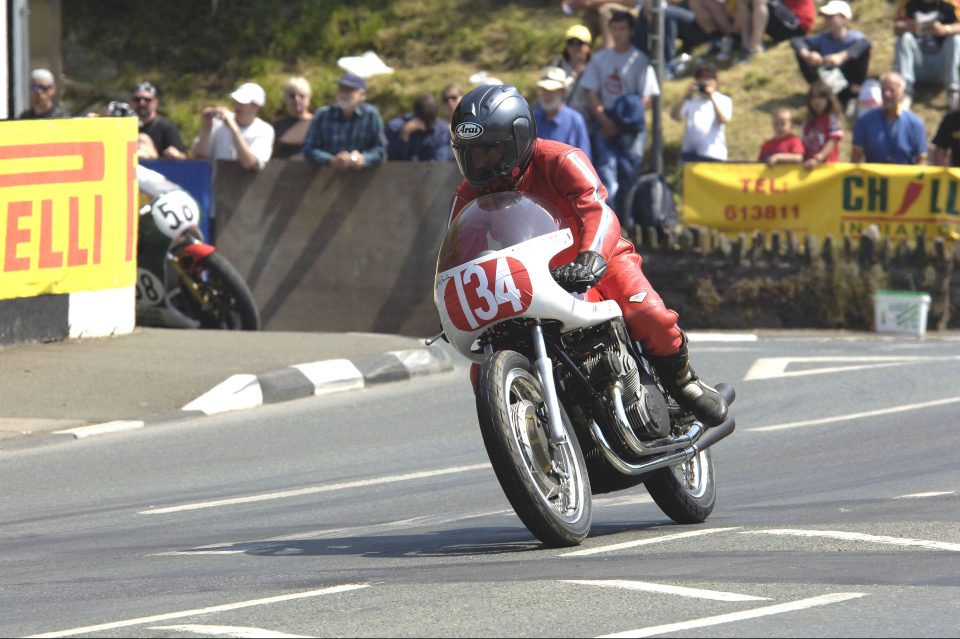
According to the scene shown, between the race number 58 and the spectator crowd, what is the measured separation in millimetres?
8929

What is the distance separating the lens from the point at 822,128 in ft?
53.6

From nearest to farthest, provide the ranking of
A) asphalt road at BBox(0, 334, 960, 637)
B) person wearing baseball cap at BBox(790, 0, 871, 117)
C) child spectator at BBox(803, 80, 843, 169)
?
asphalt road at BBox(0, 334, 960, 637) < child spectator at BBox(803, 80, 843, 169) < person wearing baseball cap at BBox(790, 0, 871, 117)

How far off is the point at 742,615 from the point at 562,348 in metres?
1.73

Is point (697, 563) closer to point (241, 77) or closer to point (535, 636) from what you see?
point (535, 636)

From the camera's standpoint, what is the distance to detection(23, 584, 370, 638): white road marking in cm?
573

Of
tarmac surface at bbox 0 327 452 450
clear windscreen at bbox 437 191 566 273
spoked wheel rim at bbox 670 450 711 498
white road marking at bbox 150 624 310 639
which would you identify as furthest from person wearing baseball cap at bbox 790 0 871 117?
white road marking at bbox 150 624 310 639

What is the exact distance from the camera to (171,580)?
22.1 feet

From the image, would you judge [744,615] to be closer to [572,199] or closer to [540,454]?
[540,454]

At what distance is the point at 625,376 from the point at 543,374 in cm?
56

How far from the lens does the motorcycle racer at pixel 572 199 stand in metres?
7.16

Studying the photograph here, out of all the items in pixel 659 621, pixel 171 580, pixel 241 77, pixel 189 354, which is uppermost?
pixel 659 621

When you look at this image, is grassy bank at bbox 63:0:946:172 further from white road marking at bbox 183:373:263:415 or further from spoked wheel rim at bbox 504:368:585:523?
spoked wheel rim at bbox 504:368:585:523

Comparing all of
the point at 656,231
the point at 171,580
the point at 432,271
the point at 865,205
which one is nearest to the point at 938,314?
the point at 865,205

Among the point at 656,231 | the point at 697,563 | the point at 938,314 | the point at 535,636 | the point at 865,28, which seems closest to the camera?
the point at 535,636
